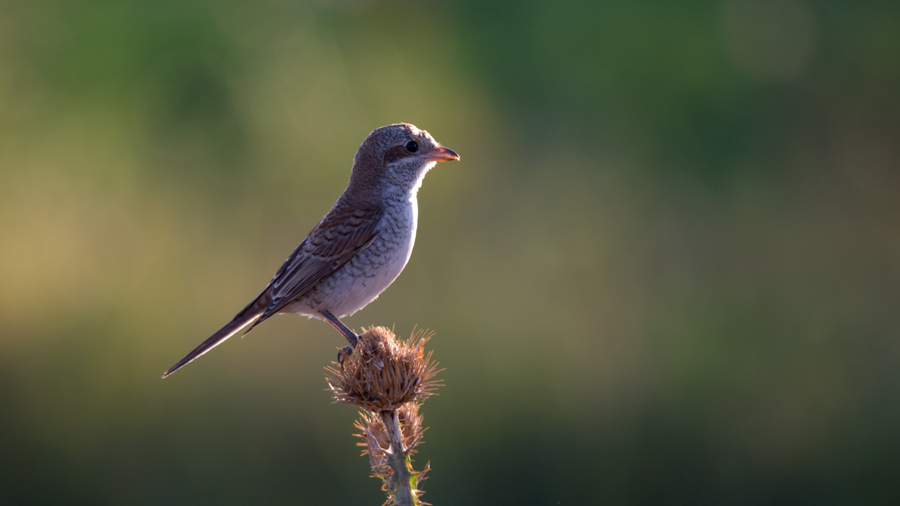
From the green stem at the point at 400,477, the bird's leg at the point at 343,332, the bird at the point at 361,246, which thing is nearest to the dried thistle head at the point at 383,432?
the green stem at the point at 400,477

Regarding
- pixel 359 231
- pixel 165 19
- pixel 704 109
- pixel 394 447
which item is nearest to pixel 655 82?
pixel 704 109

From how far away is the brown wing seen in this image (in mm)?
4301

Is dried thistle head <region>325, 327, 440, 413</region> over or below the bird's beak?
below

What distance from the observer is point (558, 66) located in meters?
9.77

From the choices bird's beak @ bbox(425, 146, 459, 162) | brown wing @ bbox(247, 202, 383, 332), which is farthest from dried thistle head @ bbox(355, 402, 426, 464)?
bird's beak @ bbox(425, 146, 459, 162)

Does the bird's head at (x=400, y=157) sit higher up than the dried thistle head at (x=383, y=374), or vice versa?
the bird's head at (x=400, y=157)

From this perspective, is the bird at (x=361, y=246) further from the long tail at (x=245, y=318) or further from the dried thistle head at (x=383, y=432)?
the dried thistle head at (x=383, y=432)

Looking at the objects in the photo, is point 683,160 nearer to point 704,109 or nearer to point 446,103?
point 704,109

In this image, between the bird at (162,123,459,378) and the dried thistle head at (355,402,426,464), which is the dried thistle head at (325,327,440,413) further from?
the bird at (162,123,459,378)

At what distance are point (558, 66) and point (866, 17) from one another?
3770 millimetres

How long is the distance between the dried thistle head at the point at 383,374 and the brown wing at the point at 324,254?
1.09m

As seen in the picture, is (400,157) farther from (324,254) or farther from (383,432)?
(383,432)

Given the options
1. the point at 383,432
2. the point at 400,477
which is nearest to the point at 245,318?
the point at 383,432

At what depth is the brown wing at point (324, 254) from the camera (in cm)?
430
